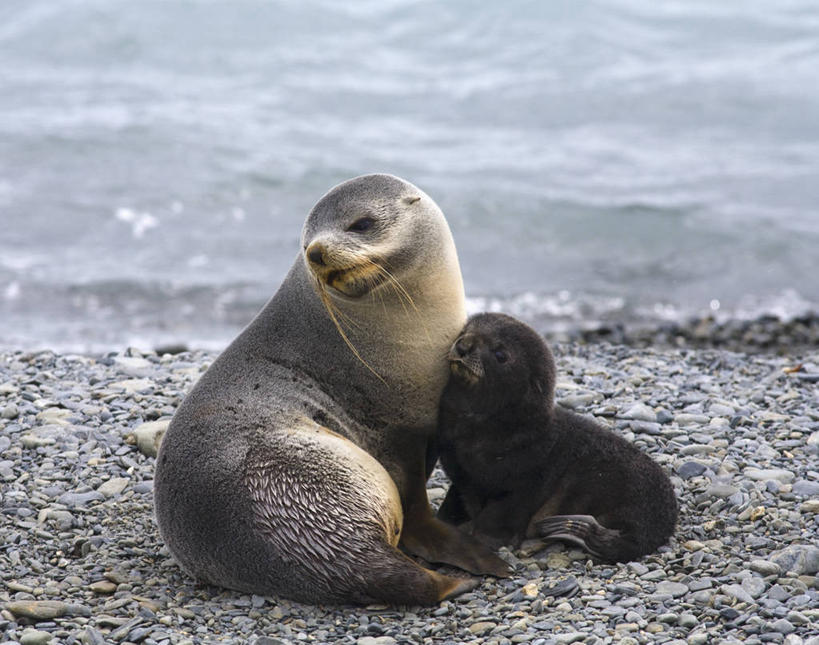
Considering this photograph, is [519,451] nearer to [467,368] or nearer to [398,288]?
[467,368]

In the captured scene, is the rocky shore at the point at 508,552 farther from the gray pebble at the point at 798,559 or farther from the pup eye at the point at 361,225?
the pup eye at the point at 361,225

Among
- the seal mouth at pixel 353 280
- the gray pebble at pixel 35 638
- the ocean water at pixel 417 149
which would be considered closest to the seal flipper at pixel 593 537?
the seal mouth at pixel 353 280

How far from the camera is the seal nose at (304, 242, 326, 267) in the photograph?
481cm

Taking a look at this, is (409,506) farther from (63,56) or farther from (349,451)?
(63,56)

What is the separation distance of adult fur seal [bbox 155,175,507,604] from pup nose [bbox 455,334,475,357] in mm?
103

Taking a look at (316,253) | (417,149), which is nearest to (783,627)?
(316,253)

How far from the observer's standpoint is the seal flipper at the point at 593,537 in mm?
5055

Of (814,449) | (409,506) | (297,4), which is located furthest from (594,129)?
(409,506)

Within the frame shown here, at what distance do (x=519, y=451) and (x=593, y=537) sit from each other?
58 cm

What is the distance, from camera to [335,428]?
5.18 metres

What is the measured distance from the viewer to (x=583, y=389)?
23.8 ft

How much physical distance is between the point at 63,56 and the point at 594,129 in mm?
13680

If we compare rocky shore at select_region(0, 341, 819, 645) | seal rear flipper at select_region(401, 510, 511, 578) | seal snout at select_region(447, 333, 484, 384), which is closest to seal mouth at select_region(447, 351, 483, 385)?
seal snout at select_region(447, 333, 484, 384)

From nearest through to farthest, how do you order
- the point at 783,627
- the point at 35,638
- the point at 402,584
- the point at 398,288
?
1. the point at 783,627
2. the point at 35,638
3. the point at 402,584
4. the point at 398,288
